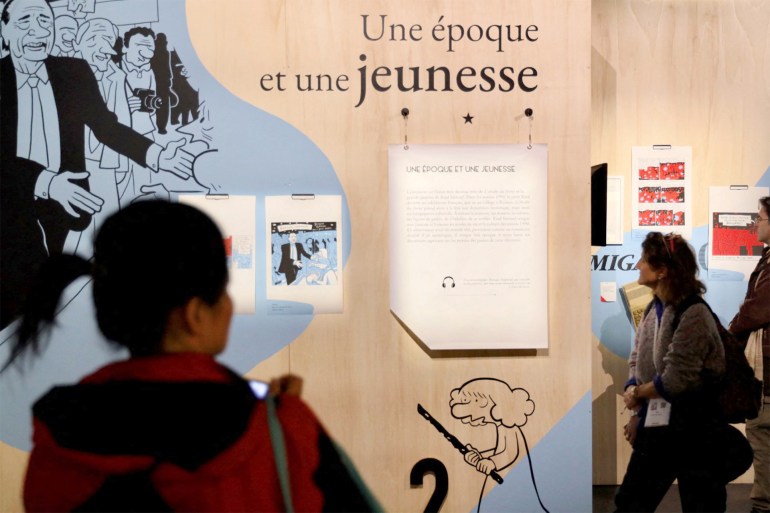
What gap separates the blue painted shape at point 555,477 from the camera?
3467 millimetres

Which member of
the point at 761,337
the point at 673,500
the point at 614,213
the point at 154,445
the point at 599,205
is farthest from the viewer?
the point at 614,213

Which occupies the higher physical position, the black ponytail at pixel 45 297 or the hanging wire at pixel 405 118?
the hanging wire at pixel 405 118

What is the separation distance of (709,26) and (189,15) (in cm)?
354

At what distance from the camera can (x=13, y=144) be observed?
3.45m

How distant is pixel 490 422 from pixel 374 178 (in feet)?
4.18

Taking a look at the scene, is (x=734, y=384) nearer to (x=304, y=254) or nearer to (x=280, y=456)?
(x=304, y=254)

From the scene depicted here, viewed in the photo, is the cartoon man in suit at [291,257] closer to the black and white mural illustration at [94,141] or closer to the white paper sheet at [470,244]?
the black and white mural illustration at [94,141]

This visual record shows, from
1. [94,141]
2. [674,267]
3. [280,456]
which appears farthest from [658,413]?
[94,141]

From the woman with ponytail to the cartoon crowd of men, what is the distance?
238 cm

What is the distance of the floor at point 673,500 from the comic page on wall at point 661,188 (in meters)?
1.73

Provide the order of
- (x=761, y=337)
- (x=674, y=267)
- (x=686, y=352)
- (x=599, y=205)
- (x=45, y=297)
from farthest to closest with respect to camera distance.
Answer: (x=761, y=337), (x=599, y=205), (x=674, y=267), (x=686, y=352), (x=45, y=297)

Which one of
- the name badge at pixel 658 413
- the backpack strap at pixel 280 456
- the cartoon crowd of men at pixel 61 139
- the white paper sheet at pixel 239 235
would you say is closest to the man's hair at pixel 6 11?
the cartoon crowd of men at pixel 61 139

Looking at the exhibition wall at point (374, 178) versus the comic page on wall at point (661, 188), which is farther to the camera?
the comic page on wall at point (661, 188)

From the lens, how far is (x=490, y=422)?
347cm
